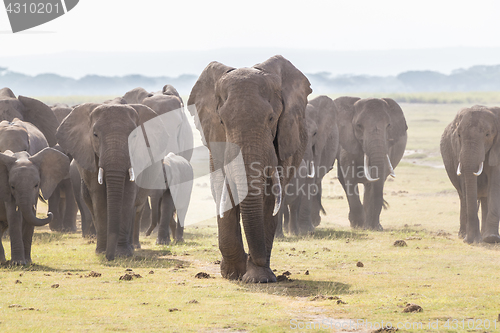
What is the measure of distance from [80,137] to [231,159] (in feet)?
14.6

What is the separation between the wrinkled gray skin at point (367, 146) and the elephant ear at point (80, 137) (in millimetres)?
7700

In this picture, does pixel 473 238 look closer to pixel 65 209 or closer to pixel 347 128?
pixel 347 128

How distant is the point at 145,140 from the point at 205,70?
340cm

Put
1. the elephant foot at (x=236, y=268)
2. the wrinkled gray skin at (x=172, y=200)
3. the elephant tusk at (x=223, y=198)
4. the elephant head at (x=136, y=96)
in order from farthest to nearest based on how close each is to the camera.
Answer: the elephant head at (x=136, y=96), the wrinkled gray skin at (x=172, y=200), the elephant foot at (x=236, y=268), the elephant tusk at (x=223, y=198)

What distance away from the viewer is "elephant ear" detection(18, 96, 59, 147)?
51.0 feet

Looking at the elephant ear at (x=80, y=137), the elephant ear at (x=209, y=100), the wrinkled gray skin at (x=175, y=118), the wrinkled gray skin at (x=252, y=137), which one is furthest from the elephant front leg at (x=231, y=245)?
the wrinkled gray skin at (x=175, y=118)

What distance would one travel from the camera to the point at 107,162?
424 inches

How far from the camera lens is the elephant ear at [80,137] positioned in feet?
37.3

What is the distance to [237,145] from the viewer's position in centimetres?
784

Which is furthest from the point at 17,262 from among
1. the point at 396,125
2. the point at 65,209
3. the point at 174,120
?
the point at 396,125

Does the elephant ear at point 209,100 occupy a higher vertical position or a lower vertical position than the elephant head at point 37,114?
higher

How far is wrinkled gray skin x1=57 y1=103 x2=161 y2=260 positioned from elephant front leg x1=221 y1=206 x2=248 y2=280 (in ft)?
8.33

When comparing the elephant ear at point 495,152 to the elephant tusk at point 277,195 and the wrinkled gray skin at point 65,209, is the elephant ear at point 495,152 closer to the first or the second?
the elephant tusk at point 277,195

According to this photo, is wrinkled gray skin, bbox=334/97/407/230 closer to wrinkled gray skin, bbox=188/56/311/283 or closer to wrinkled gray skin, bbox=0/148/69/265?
wrinkled gray skin, bbox=188/56/311/283
